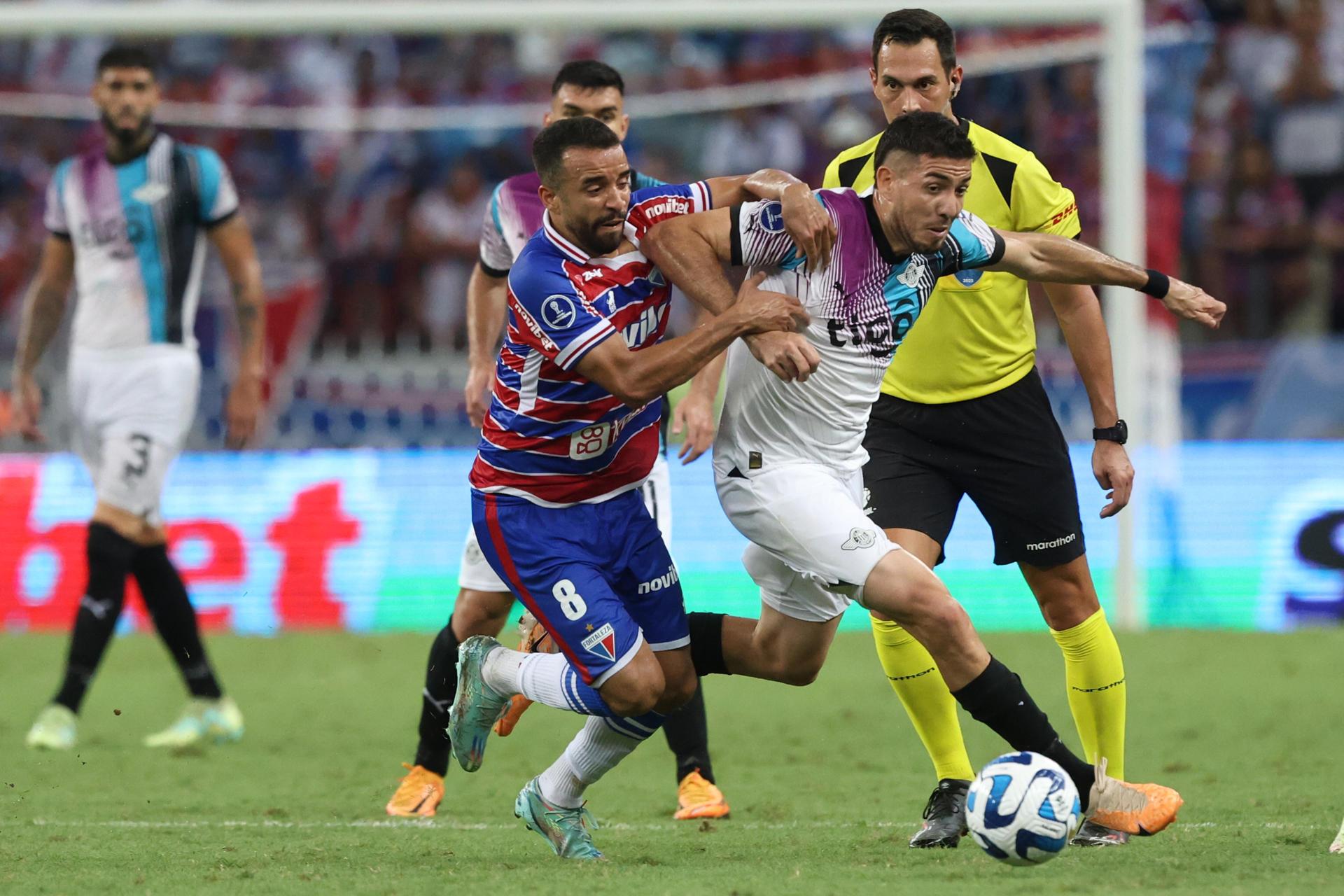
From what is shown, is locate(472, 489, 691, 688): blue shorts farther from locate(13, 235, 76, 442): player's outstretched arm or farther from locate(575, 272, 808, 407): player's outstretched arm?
locate(13, 235, 76, 442): player's outstretched arm

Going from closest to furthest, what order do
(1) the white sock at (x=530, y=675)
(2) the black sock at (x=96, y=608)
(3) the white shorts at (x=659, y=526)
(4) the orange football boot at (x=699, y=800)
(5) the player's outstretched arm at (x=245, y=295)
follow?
1. (1) the white sock at (x=530, y=675)
2. (4) the orange football boot at (x=699, y=800)
3. (3) the white shorts at (x=659, y=526)
4. (2) the black sock at (x=96, y=608)
5. (5) the player's outstretched arm at (x=245, y=295)

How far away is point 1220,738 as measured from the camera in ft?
25.6

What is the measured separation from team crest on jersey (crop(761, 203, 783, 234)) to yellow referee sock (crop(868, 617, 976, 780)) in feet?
4.66

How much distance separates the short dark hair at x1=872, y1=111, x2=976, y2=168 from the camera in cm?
504

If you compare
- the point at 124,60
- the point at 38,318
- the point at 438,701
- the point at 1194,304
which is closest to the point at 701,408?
the point at 1194,304

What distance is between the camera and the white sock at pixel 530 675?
17.6ft

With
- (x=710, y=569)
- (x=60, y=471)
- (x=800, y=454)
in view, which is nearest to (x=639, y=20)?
(x=710, y=569)

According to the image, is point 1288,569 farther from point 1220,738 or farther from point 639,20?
point 639,20

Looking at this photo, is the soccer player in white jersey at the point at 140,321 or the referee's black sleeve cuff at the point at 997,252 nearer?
the referee's black sleeve cuff at the point at 997,252

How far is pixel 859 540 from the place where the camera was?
5.07 metres

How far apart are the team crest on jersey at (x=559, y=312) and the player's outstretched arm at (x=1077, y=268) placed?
1255mm

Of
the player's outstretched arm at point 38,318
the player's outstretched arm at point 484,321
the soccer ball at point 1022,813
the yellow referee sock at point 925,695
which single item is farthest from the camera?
the player's outstretched arm at point 38,318

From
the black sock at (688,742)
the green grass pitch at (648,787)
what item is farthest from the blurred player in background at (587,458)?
the black sock at (688,742)

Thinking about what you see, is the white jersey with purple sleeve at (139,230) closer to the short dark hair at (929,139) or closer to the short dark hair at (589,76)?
the short dark hair at (589,76)
